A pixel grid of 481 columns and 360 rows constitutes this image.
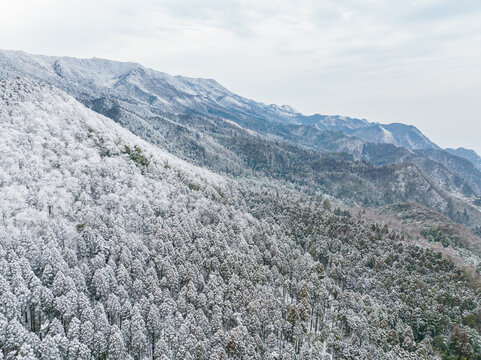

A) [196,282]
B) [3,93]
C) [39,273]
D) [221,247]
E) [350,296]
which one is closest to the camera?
[39,273]

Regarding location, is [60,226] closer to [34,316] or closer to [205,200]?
[34,316]

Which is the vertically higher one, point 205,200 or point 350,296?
point 205,200

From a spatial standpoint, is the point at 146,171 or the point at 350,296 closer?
the point at 350,296

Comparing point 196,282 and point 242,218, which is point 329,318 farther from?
Result: point 242,218

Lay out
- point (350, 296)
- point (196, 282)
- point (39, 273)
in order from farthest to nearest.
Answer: point (350, 296) → point (196, 282) → point (39, 273)

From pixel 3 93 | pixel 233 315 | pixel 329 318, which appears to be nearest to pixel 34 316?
pixel 233 315

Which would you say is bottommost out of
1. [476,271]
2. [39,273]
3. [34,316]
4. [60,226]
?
[34,316]

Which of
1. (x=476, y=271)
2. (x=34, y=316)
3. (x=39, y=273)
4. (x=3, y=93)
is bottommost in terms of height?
(x=34, y=316)

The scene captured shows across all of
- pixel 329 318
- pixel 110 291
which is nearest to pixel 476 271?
pixel 329 318

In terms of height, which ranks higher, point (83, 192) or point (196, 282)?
point (83, 192)
